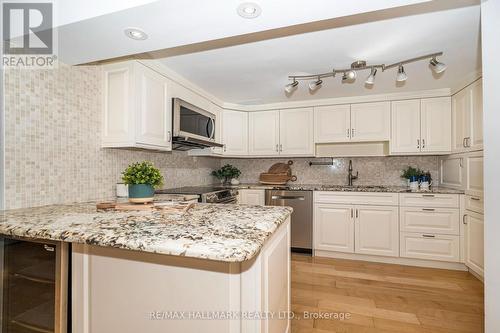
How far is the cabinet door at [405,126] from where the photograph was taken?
3.04 metres

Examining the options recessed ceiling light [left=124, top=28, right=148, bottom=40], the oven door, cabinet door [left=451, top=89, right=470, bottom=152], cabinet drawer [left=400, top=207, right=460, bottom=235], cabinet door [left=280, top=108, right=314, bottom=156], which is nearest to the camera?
recessed ceiling light [left=124, top=28, right=148, bottom=40]

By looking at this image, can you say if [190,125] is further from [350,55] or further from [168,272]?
[168,272]

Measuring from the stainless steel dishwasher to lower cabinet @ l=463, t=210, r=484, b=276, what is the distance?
5.42 ft

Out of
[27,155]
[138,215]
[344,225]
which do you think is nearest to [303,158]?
[344,225]

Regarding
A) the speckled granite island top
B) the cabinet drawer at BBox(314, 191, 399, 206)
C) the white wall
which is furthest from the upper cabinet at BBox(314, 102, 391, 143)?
the speckled granite island top

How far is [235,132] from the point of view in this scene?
373 centimetres

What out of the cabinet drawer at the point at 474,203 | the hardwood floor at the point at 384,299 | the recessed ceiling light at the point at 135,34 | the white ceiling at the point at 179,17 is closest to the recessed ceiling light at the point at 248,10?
the white ceiling at the point at 179,17

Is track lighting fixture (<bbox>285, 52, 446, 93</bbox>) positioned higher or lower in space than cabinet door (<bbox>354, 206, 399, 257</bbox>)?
higher

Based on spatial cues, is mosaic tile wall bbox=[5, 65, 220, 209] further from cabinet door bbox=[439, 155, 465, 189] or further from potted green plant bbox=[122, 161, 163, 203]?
cabinet door bbox=[439, 155, 465, 189]

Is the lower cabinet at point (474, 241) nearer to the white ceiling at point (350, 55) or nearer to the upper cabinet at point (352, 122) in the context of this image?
the upper cabinet at point (352, 122)

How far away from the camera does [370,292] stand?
223 centimetres

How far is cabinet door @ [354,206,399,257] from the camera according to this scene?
2900mm

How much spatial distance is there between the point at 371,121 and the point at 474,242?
5.63ft

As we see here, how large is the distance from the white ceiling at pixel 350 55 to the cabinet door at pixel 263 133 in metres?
0.65
